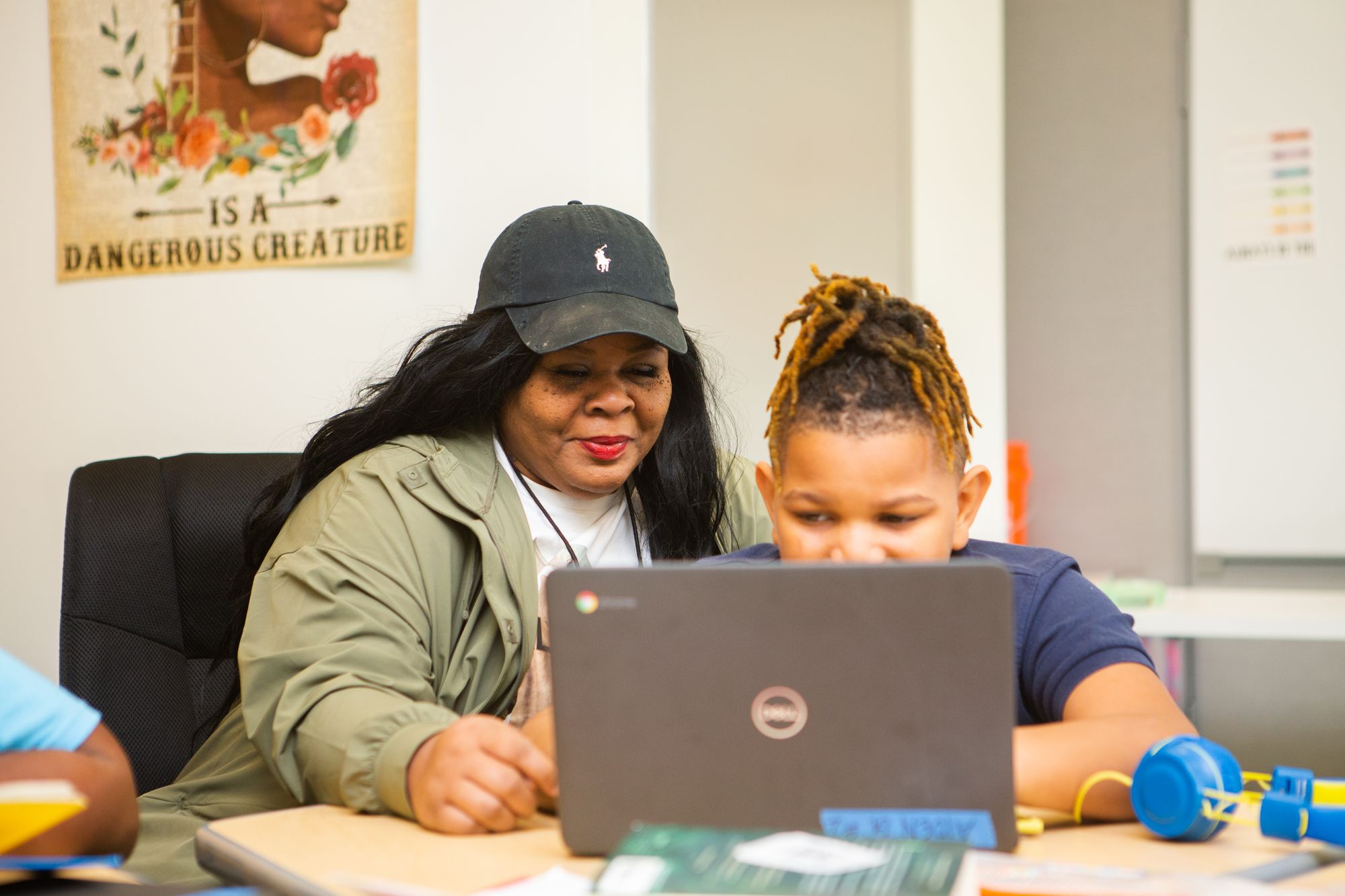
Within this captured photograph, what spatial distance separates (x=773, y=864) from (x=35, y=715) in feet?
1.98

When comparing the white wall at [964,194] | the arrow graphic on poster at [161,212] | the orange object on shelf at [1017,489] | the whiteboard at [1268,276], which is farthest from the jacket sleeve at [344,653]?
the whiteboard at [1268,276]

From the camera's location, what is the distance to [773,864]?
2.23ft

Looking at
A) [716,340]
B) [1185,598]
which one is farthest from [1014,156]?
[1185,598]

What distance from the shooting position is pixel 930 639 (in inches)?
29.7

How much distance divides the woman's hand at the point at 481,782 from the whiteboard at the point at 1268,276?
2.28 metres

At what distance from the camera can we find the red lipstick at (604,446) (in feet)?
5.30

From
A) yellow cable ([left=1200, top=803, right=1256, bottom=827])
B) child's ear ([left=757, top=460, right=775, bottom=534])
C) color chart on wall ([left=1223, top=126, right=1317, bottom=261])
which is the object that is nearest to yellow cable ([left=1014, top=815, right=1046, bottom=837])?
yellow cable ([left=1200, top=803, right=1256, bottom=827])

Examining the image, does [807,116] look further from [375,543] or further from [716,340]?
[375,543]

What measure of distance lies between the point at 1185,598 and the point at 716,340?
1220mm

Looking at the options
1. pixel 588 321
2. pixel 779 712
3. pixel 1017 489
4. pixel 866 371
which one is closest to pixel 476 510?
pixel 588 321

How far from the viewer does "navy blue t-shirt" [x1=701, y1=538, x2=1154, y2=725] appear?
42.7 inches

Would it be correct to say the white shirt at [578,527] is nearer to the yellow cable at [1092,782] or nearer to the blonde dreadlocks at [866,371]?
the blonde dreadlocks at [866,371]

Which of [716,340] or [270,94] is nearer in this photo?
[270,94]

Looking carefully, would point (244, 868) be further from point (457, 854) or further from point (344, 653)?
point (344, 653)
